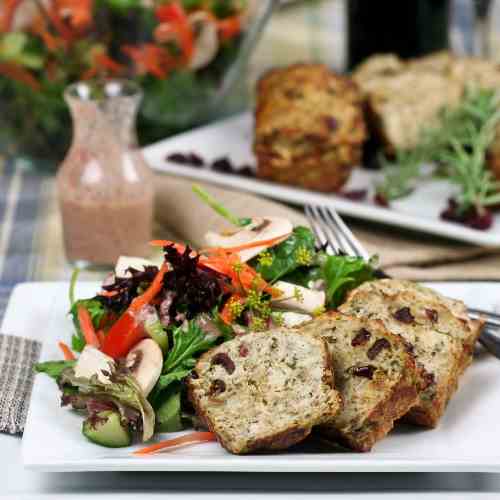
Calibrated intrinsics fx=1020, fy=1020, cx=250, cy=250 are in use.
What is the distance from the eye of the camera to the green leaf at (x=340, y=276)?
3.45 metres

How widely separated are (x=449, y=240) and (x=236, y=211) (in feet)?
3.17

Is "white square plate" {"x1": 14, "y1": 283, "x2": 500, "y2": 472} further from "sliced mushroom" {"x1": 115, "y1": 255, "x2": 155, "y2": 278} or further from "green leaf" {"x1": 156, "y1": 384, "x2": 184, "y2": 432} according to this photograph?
"sliced mushroom" {"x1": 115, "y1": 255, "x2": 155, "y2": 278}

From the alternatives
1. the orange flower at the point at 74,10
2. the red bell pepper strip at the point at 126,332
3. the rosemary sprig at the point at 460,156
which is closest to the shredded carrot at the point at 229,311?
the red bell pepper strip at the point at 126,332

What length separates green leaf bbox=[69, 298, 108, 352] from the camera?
10.8 ft

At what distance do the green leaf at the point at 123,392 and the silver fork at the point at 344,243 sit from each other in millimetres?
1017

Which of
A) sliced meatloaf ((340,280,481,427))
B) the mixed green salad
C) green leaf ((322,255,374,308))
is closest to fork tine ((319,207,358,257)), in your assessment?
green leaf ((322,255,374,308))

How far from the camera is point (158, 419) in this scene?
2896 millimetres

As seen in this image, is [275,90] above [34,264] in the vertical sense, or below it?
above

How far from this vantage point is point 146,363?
2992 mm

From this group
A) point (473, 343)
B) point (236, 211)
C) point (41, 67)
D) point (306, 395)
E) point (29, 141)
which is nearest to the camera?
point (306, 395)

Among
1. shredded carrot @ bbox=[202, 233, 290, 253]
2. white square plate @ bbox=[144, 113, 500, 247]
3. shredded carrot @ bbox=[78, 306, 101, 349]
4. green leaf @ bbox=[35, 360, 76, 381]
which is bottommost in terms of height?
white square plate @ bbox=[144, 113, 500, 247]

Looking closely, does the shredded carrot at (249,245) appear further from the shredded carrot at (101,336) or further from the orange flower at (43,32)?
the orange flower at (43,32)

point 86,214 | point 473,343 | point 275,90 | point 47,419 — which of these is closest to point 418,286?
point 473,343

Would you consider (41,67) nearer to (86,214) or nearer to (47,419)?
(86,214)
